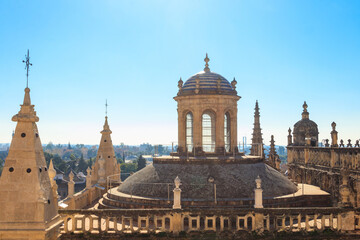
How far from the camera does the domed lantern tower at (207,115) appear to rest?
27.7 metres

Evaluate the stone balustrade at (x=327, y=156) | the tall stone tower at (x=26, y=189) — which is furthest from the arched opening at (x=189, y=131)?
the stone balustrade at (x=327, y=156)

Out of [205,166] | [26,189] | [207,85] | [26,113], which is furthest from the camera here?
[207,85]

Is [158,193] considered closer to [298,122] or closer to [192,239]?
[192,239]

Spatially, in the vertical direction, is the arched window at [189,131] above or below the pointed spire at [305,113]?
below

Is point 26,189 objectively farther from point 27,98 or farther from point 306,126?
point 306,126

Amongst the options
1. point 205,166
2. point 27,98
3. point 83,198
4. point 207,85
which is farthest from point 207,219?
point 83,198

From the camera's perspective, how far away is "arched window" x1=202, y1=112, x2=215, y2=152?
2850 cm

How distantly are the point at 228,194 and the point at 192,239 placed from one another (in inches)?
166

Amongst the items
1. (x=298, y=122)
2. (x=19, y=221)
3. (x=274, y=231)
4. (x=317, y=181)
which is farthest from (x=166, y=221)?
(x=298, y=122)

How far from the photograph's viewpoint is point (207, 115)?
28.7 metres

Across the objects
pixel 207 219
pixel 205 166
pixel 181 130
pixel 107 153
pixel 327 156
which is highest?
pixel 181 130

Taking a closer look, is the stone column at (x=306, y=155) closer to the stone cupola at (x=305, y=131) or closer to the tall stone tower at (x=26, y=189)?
the stone cupola at (x=305, y=131)

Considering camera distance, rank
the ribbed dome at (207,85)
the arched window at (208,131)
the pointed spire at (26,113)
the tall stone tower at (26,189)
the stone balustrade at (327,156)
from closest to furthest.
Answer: the tall stone tower at (26,189)
the pointed spire at (26,113)
the ribbed dome at (207,85)
the arched window at (208,131)
the stone balustrade at (327,156)

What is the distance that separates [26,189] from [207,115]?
1430cm
